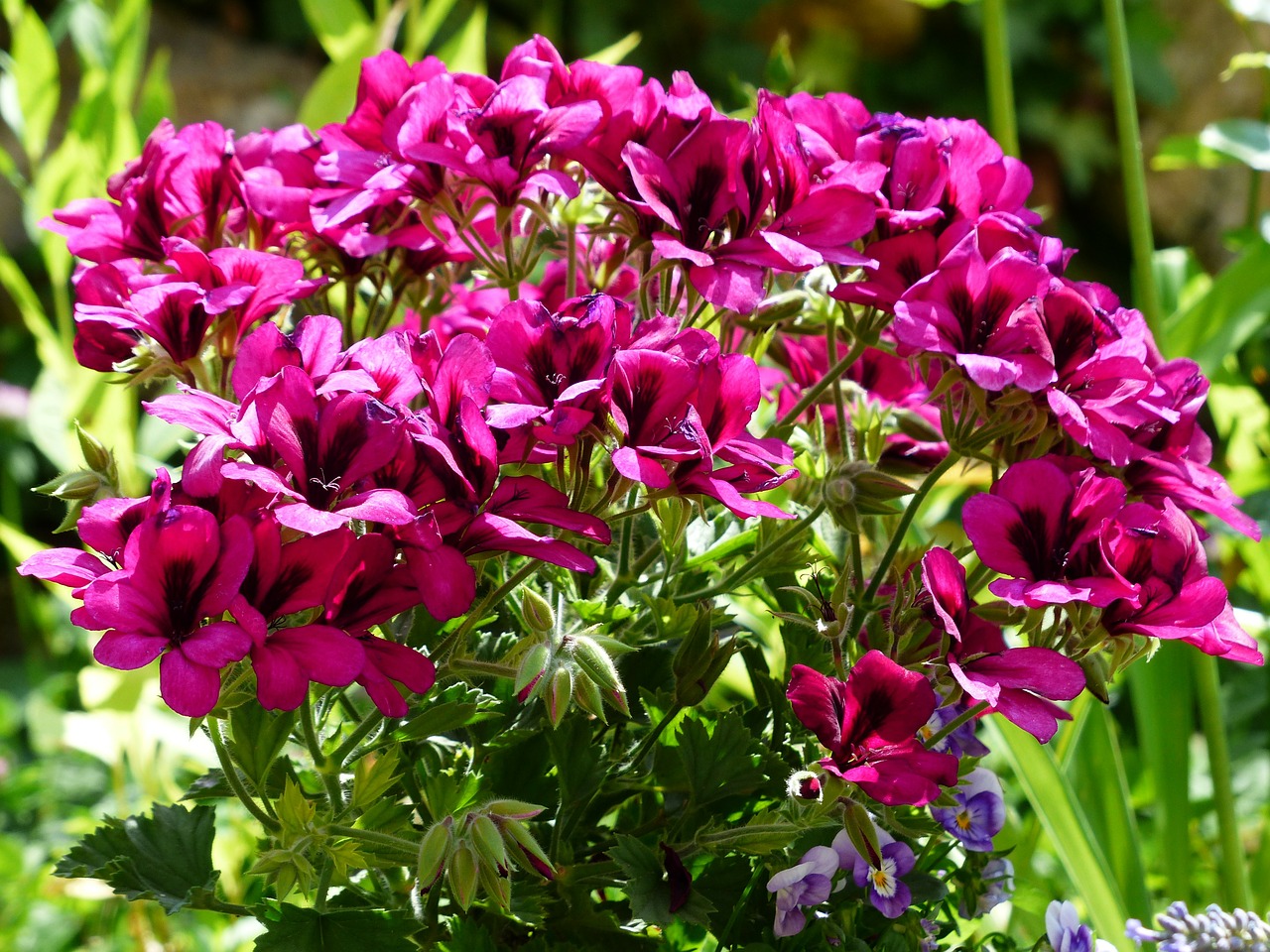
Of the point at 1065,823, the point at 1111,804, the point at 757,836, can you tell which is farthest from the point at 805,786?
the point at 1111,804

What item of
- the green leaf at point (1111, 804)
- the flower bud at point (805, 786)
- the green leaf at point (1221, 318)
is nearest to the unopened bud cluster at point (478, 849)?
the flower bud at point (805, 786)

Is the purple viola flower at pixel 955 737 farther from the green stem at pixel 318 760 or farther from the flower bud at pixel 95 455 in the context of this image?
the flower bud at pixel 95 455

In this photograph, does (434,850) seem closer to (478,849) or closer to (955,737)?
(478,849)

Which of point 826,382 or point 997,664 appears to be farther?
point 826,382

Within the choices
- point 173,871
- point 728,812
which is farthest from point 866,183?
point 173,871

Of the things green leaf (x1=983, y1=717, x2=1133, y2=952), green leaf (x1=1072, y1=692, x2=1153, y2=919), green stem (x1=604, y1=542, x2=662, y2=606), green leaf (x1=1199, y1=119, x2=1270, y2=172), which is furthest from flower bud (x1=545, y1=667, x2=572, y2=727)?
green leaf (x1=1199, y1=119, x2=1270, y2=172)

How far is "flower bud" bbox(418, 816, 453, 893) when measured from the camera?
1.59ft

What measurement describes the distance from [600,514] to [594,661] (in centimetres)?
7

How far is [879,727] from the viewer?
506mm

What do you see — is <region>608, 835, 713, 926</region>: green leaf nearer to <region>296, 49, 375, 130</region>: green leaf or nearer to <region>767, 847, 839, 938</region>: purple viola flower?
<region>767, 847, 839, 938</region>: purple viola flower

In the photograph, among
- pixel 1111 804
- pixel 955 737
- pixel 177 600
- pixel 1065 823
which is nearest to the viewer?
pixel 177 600

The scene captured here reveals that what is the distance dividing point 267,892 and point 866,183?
1.67ft

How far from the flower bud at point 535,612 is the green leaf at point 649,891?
11cm

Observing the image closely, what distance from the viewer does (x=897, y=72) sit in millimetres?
3564
